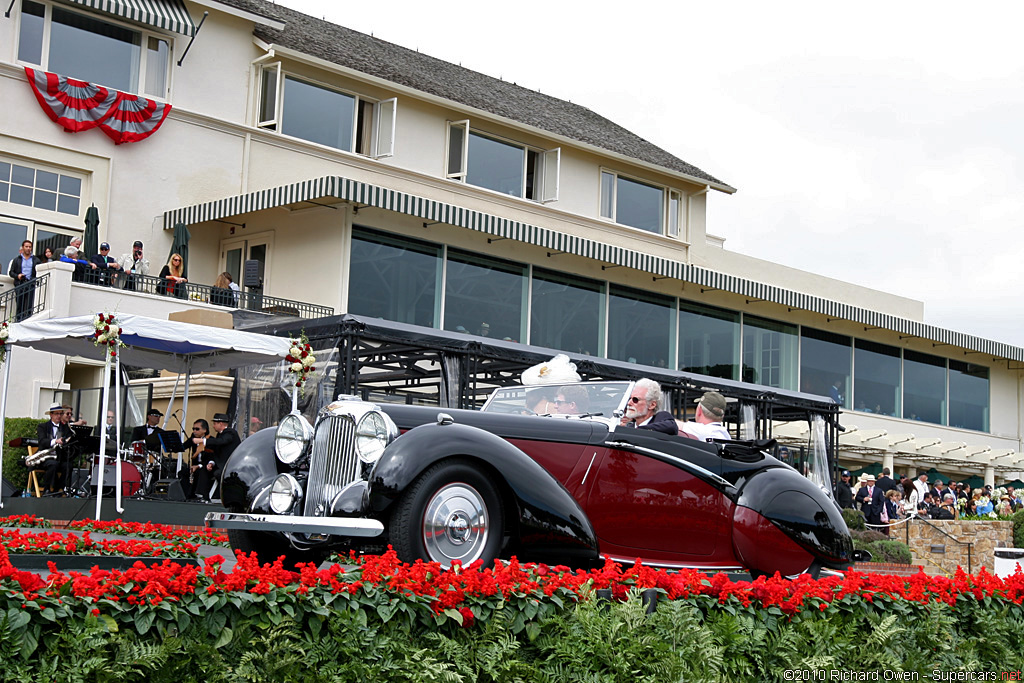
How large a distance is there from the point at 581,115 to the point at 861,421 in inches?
534

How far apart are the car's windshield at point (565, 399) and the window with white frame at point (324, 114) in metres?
18.6

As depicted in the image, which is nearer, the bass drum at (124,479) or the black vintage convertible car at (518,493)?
the black vintage convertible car at (518,493)

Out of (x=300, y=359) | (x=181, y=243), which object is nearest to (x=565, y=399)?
(x=300, y=359)

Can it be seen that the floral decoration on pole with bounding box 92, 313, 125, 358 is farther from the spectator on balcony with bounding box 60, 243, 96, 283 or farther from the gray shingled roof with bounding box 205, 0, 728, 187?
the gray shingled roof with bounding box 205, 0, 728, 187

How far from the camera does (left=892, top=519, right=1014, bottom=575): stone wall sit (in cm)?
2009

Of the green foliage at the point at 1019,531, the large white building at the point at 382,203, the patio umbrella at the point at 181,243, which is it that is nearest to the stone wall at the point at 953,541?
the green foliage at the point at 1019,531

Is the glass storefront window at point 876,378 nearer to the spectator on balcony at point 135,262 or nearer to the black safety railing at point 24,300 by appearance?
the spectator on balcony at point 135,262

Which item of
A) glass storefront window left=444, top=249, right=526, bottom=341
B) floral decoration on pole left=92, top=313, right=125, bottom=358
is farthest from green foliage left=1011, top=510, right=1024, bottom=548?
floral decoration on pole left=92, top=313, right=125, bottom=358

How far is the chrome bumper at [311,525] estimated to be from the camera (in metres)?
5.95

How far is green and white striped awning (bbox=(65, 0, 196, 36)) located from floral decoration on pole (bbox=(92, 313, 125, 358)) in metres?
11.7

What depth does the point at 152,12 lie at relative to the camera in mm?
23734

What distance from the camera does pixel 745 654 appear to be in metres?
5.34

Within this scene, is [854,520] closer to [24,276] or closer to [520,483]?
[520,483]

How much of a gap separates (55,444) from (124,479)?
1.20 meters
